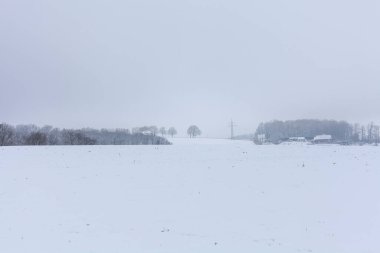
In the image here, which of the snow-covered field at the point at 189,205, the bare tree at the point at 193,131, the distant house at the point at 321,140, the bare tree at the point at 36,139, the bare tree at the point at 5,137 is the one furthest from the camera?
the bare tree at the point at 193,131

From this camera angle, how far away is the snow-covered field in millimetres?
11156

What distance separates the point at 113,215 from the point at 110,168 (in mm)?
9946

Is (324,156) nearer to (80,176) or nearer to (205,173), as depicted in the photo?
(205,173)

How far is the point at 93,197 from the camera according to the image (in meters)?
16.7

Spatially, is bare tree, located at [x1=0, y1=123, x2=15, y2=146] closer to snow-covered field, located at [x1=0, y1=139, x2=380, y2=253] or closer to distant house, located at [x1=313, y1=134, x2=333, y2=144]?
snow-covered field, located at [x1=0, y1=139, x2=380, y2=253]

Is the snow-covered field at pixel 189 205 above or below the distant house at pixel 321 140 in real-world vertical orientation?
below

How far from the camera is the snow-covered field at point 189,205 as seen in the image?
1116 centimetres

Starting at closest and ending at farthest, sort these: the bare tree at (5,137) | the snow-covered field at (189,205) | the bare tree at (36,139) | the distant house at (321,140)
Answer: the snow-covered field at (189,205) → the bare tree at (36,139) → the bare tree at (5,137) → the distant house at (321,140)

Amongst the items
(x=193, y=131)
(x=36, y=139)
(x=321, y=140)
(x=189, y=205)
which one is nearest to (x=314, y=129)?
(x=193, y=131)

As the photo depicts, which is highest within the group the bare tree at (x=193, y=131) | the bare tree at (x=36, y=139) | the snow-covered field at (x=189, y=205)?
the bare tree at (x=193, y=131)

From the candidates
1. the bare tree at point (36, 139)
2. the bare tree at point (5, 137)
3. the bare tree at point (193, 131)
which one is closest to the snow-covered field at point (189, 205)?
the bare tree at point (36, 139)

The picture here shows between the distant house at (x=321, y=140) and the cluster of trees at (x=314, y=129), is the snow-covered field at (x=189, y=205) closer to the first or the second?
the distant house at (x=321, y=140)

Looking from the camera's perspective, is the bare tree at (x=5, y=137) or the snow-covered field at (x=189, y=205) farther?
the bare tree at (x=5, y=137)

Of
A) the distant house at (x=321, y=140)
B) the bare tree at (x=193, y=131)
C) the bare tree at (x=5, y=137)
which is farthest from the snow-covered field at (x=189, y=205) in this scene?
the bare tree at (x=193, y=131)
